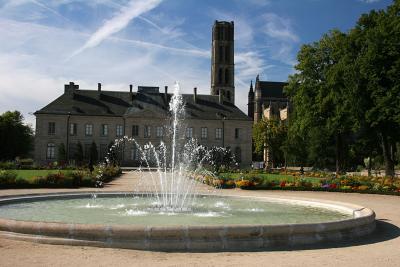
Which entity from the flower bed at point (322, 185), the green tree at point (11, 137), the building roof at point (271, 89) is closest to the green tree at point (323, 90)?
the flower bed at point (322, 185)

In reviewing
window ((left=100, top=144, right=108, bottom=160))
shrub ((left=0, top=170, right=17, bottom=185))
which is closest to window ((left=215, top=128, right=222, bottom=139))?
window ((left=100, top=144, right=108, bottom=160))

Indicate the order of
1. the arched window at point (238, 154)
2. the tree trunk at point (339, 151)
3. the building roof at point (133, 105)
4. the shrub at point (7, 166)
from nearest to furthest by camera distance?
1. the shrub at point (7, 166)
2. the tree trunk at point (339, 151)
3. the building roof at point (133, 105)
4. the arched window at point (238, 154)

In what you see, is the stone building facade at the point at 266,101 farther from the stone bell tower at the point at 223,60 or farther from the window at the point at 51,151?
the window at the point at 51,151

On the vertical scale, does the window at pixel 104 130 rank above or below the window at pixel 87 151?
above

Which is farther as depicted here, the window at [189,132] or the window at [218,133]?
the window at [218,133]

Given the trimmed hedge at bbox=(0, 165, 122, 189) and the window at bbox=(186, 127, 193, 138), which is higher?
the window at bbox=(186, 127, 193, 138)

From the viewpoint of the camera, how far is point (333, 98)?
126ft

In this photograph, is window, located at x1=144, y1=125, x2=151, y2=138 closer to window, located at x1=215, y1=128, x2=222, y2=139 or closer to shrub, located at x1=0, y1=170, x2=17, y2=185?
window, located at x1=215, y1=128, x2=222, y2=139

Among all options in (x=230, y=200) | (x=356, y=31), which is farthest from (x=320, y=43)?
(x=230, y=200)

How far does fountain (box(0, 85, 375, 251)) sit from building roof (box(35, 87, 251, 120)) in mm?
45411

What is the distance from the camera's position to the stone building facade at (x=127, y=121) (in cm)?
6175

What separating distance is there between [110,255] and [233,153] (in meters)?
58.4

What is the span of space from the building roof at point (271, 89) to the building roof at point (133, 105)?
42465mm

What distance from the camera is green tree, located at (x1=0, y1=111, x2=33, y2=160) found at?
64188mm
